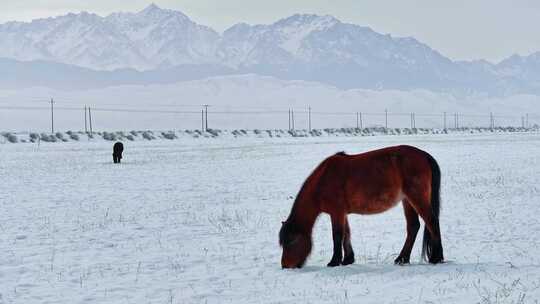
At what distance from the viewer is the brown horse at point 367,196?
28.6 ft

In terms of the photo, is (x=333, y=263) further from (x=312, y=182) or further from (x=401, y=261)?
(x=312, y=182)

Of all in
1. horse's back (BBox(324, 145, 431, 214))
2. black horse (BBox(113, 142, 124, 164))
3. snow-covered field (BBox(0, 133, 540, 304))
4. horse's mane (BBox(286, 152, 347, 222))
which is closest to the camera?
snow-covered field (BBox(0, 133, 540, 304))

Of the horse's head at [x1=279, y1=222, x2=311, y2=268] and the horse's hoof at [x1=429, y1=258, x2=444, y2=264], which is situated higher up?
the horse's head at [x1=279, y1=222, x2=311, y2=268]

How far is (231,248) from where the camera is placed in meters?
10.9

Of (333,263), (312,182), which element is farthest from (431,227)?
(312,182)

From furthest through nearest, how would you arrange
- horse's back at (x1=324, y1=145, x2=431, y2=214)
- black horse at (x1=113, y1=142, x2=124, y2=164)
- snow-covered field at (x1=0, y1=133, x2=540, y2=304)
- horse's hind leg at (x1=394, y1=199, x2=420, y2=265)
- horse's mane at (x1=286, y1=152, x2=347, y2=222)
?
black horse at (x1=113, y1=142, x2=124, y2=164), horse's mane at (x1=286, y1=152, x2=347, y2=222), horse's hind leg at (x1=394, y1=199, x2=420, y2=265), horse's back at (x1=324, y1=145, x2=431, y2=214), snow-covered field at (x1=0, y1=133, x2=540, y2=304)

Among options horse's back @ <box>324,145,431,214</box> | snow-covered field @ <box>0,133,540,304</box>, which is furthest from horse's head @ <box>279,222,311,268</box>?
horse's back @ <box>324,145,431,214</box>

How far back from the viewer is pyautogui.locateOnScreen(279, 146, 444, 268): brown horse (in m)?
8.70

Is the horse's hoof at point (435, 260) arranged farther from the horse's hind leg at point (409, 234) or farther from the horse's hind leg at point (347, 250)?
the horse's hind leg at point (347, 250)

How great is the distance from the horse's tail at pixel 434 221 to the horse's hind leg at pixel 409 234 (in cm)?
20

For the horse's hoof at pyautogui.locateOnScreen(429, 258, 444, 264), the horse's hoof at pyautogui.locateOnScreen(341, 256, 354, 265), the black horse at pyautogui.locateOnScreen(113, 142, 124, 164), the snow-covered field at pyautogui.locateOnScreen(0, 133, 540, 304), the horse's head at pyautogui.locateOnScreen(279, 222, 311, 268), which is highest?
the black horse at pyautogui.locateOnScreen(113, 142, 124, 164)

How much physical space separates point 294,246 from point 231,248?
220 centimetres

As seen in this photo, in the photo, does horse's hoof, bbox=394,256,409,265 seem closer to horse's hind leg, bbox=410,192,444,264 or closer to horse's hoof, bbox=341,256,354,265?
horse's hind leg, bbox=410,192,444,264

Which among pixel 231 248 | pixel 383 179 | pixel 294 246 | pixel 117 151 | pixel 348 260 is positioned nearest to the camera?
pixel 383 179
